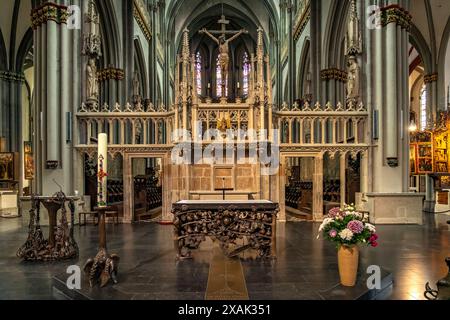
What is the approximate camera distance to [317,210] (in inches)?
541

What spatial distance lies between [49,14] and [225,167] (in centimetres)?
695

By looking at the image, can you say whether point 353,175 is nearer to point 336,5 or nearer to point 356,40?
point 356,40

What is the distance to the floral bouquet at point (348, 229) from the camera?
209 inches

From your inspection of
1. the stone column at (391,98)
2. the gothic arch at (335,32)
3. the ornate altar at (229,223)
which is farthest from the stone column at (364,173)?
the gothic arch at (335,32)

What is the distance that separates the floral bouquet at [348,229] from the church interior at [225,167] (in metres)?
0.03

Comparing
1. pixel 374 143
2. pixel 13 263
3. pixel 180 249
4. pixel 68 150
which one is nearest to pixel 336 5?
pixel 374 143

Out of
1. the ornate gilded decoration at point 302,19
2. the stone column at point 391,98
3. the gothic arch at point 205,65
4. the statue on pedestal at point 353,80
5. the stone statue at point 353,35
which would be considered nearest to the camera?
the stone column at point 391,98

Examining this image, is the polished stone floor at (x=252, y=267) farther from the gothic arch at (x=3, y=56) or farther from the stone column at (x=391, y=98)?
the gothic arch at (x=3, y=56)

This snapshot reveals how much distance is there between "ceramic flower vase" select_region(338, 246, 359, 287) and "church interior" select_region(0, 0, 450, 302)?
25 mm

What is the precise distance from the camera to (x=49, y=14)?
12461mm

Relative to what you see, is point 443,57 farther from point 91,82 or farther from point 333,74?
point 91,82

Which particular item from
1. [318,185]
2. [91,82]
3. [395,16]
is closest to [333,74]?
[395,16]

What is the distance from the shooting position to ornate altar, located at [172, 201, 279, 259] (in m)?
7.32

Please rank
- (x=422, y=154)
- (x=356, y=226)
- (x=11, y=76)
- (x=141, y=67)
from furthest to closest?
(x=141, y=67) < (x=11, y=76) < (x=422, y=154) < (x=356, y=226)
